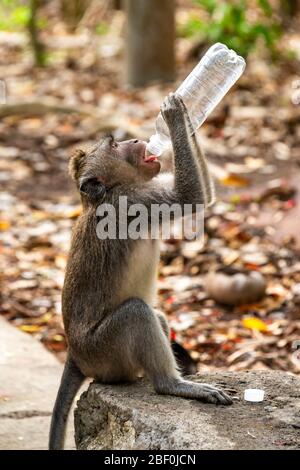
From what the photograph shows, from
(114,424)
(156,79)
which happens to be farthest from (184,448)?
(156,79)

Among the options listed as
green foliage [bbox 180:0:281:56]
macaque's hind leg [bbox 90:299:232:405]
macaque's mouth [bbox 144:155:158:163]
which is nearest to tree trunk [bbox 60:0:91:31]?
green foliage [bbox 180:0:281:56]

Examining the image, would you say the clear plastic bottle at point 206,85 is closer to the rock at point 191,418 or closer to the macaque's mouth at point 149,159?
the macaque's mouth at point 149,159

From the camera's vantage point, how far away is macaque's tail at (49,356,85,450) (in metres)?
4.65

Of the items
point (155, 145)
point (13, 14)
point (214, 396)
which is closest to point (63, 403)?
point (214, 396)

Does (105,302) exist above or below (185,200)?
below

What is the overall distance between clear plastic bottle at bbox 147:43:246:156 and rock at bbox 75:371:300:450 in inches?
51.6

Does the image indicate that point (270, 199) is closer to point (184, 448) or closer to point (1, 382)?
point (1, 382)

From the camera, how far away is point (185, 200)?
4.90 m

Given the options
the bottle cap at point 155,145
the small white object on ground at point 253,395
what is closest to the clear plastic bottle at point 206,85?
the bottle cap at point 155,145

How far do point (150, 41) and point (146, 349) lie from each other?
350 inches

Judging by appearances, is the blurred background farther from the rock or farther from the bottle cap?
the rock
